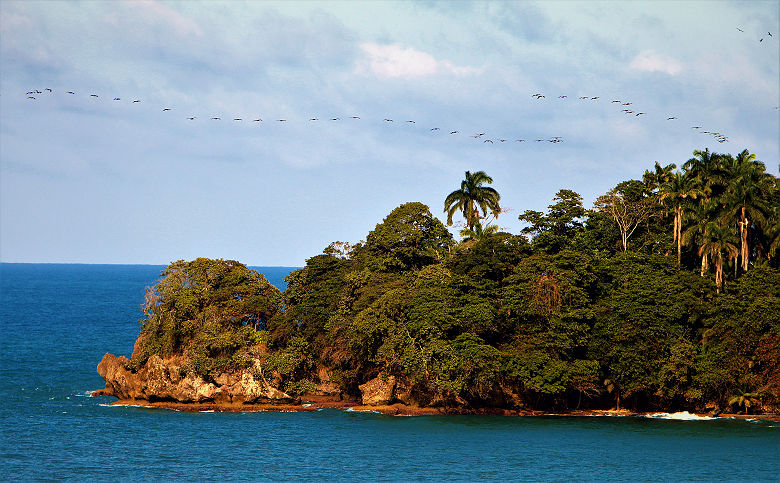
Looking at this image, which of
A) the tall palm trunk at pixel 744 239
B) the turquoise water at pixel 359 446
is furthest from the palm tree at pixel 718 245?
the turquoise water at pixel 359 446

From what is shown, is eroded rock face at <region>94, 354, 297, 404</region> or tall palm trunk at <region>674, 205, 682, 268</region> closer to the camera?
tall palm trunk at <region>674, 205, 682, 268</region>

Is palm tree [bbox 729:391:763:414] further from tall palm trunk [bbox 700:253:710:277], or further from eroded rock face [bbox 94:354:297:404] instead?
eroded rock face [bbox 94:354:297:404]

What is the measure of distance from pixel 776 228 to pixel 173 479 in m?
56.7

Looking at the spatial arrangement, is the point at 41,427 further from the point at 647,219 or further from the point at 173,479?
the point at 647,219

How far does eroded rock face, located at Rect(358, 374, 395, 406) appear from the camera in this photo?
75.8 m

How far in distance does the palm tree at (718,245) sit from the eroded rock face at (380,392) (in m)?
32.4

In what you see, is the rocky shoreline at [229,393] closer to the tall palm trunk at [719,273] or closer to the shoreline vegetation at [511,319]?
the shoreline vegetation at [511,319]

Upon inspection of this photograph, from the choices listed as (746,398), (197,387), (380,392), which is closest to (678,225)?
(746,398)

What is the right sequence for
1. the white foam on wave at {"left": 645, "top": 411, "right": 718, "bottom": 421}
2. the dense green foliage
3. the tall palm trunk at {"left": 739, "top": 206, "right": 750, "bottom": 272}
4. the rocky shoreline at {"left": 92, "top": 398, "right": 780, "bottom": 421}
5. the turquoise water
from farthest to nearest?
the dense green foliage
the tall palm trunk at {"left": 739, "top": 206, "right": 750, "bottom": 272}
the rocky shoreline at {"left": 92, "top": 398, "right": 780, "bottom": 421}
the white foam on wave at {"left": 645, "top": 411, "right": 718, "bottom": 421}
the turquoise water

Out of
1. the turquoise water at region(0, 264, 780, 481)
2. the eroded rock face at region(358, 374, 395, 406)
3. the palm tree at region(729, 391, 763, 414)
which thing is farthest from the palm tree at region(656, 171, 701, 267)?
the eroded rock face at region(358, 374, 395, 406)

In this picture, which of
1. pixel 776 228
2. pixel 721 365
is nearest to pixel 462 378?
pixel 721 365

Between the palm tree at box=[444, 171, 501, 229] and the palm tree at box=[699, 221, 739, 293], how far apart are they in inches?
1042

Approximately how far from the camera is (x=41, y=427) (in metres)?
69.2

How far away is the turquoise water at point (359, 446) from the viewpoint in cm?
5525
